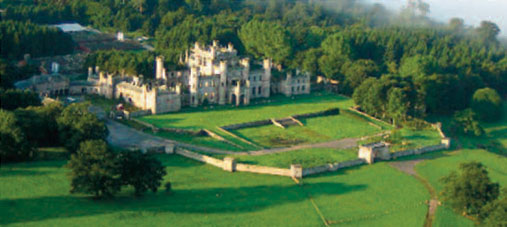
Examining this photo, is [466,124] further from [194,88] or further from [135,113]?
[135,113]

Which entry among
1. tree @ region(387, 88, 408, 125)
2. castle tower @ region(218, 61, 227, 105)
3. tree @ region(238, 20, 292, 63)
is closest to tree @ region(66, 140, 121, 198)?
castle tower @ region(218, 61, 227, 105)

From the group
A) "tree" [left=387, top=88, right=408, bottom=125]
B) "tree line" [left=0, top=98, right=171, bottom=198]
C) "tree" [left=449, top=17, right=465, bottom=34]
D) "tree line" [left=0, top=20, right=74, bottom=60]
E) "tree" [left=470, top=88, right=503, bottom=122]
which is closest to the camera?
"tree line" [left=0, top=98, right=171, bottom=198]

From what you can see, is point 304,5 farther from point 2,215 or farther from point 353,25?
point 2,215

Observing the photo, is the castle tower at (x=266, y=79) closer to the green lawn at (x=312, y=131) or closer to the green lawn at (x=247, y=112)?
the green lawn at (x=247, y=112)

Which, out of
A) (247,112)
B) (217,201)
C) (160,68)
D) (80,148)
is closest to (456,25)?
(247,112)

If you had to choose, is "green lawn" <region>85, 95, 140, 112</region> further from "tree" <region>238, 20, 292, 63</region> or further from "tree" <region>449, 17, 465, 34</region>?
"tree" <region>449, 17, 465, 34</region>

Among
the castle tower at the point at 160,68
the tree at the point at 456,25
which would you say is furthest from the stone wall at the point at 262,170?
the tree at the point at 456,25

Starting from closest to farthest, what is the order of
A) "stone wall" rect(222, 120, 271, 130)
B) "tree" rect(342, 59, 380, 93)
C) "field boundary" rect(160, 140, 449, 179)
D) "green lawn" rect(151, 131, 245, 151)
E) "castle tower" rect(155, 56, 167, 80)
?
1. "field boundary" rect(160, 140, 449, 179)
2. "green lawn" rect(151, 131, 245, 151)
3. "stone wall" rect(222, 120, 271, 130)
4. "castle tower" rect(155, 56, 167, 80)
5. "tree" rect(342, 59, 380, 93)

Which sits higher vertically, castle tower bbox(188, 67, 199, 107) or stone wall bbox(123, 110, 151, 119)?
castle tower bbox(188, 67, 199, 107)
